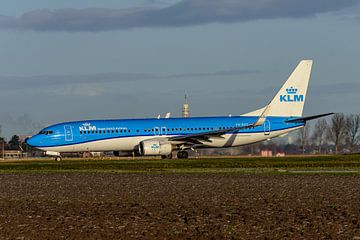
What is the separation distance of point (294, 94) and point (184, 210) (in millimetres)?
52336

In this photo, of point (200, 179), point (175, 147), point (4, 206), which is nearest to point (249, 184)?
point (200, 179)

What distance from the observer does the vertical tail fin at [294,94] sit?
69250 millimetres

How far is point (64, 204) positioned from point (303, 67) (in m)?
52.1

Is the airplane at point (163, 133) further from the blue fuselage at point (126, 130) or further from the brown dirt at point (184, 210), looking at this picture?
the brown dirt at point (184, 210)

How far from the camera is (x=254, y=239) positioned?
14469 mm

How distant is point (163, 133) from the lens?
65.8 metres

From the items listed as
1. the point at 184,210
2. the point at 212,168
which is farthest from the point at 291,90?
the point at 184,210

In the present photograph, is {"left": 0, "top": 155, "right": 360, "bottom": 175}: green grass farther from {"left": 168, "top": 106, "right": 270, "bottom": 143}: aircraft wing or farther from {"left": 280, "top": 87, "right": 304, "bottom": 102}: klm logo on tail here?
{"left": 280, "top": 87, "right": 304, "bottom": 102}: klm logo on tail

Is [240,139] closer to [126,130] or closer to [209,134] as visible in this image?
[209,134]

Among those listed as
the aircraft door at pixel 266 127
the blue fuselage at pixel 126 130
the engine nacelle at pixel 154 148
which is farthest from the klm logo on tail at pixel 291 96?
the engine nacelle at pixel 154 148

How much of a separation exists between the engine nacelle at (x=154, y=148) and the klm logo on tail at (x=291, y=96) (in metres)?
12.4

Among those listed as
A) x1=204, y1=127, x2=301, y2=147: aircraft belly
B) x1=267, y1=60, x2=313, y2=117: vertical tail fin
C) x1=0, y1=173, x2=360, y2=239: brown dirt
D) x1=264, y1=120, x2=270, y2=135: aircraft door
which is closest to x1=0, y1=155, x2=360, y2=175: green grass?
x1=0, y1=173, x2=360, y2=239: brown dirt

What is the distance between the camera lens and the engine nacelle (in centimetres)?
6347

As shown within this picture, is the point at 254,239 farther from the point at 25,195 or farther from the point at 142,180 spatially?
the point at 142,180
